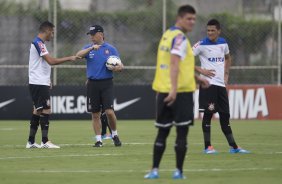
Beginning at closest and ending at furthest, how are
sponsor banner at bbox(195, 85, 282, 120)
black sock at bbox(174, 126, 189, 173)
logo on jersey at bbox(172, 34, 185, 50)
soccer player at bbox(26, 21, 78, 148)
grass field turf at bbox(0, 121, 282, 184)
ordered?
logo on jersey at bbox(172, 34, 185, 50) < black sock at bbox(174, 126, 189, 173) < grass field turf at bbox(0, 121, 282, 184) < soccer player at bbox(26, 21, 78, 148) < sponsor banner at bbox(195, 85, 282, 120)

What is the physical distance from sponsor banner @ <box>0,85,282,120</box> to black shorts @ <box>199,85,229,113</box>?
9.90 meters

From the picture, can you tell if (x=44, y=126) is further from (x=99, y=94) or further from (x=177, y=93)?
(x=177, y=93)

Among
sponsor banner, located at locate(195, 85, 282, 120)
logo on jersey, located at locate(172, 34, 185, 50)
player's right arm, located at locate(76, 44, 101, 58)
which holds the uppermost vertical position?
logo on jersey, located at locate(172, 34, 185, 50)

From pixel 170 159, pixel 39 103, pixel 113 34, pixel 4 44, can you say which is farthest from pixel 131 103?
pixel 170 159

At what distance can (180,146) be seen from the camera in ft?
35.1

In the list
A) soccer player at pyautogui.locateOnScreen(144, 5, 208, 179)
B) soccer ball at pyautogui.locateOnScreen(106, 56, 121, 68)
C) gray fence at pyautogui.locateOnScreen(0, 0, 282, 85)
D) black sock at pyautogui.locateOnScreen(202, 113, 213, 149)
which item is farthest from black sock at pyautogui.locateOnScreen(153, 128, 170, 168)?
gray fence at pyautogui.locateOnScreen(0, 0, 282, 85)

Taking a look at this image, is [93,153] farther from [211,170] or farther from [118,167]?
[211,170]

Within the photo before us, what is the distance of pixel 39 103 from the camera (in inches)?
616

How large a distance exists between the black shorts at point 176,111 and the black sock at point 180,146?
0.09 meters

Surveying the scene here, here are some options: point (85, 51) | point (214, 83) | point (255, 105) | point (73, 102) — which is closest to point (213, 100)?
point (214, 83)

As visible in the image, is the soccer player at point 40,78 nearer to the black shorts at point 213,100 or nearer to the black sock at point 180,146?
the black shorts at point 213,100

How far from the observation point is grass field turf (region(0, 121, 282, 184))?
35.7ft

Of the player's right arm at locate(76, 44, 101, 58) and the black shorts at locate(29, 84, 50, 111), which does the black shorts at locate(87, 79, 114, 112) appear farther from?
the black shorts at locate(29, 84, 50, 111)

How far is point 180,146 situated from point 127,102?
14.4 metres
